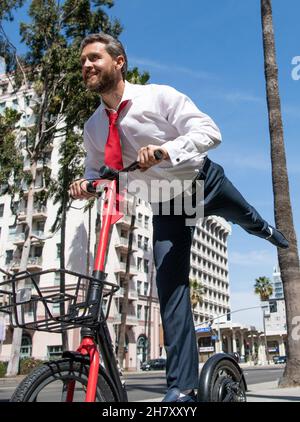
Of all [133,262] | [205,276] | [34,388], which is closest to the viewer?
[34,388]

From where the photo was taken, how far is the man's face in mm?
2266

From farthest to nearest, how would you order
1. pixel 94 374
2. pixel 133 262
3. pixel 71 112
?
pixel 133 262
pixel 71 112
pixel 94 374

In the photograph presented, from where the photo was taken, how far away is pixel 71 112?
22.6 m

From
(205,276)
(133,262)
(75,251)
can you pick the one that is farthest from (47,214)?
(205,276)

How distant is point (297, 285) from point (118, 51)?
8087 mm

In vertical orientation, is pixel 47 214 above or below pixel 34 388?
above

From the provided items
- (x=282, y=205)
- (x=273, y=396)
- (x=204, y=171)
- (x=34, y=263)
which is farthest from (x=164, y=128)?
(x=34, y=263)

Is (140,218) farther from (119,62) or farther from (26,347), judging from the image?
(119,62)

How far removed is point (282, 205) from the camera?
9742 mm

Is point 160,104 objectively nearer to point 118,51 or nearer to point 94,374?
point 118,51

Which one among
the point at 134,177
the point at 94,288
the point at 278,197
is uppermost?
the point at 278,197

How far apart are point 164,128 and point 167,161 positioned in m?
0.28

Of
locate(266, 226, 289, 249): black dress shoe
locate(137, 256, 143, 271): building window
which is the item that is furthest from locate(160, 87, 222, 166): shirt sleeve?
locate(137, 256, 143, 271): building window

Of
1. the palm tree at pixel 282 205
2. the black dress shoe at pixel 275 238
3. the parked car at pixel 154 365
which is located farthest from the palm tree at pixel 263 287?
the black dress shoe at pixel 275 238
